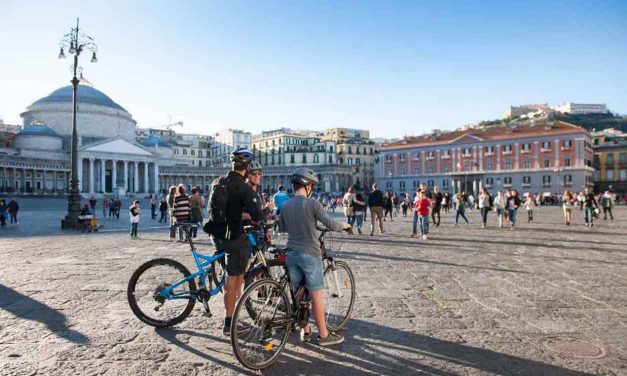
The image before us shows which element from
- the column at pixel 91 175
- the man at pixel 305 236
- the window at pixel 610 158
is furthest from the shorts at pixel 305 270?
Result: the window at pixel 610 158

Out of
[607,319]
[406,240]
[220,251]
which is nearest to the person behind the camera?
[220,251]

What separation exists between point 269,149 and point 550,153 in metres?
64.5

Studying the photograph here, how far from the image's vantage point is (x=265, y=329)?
3732 millimetres

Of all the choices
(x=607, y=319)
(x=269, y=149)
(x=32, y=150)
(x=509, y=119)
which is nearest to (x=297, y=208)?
(x=607, y=319)

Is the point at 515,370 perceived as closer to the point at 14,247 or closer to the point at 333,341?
the point at 333,341

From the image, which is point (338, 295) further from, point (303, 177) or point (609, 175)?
point (609, 175)

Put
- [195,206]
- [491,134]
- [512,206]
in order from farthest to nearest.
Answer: [491,134], [512,206], [195,206]

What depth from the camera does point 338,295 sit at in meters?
4.56

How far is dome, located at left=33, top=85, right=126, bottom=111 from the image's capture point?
77875 mm

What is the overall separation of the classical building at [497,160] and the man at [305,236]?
66.9 m

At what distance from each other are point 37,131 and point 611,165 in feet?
315

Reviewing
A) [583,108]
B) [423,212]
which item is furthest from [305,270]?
[583,108]

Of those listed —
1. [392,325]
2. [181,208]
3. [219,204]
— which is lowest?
[392,325]

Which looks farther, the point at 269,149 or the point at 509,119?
the point at 509,119
